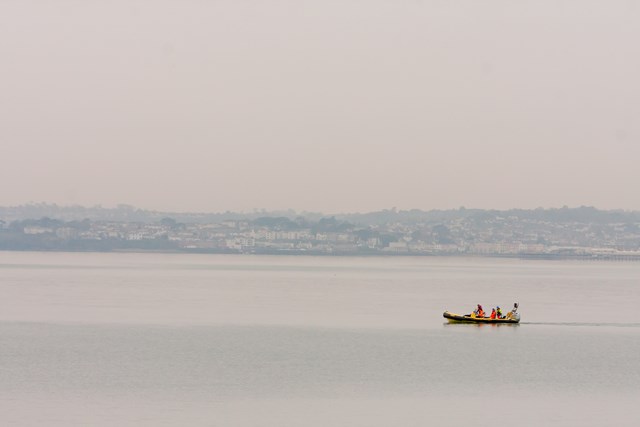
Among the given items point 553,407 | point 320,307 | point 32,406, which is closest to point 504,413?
point 553,407

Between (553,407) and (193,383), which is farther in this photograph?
(193,383)

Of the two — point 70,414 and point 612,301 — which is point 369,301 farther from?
A: point 70,414

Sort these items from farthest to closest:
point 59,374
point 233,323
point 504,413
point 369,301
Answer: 1. point 369,301
2. point 233,323
3. point 59,374
4. point 504,413

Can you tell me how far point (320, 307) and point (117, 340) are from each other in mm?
43999

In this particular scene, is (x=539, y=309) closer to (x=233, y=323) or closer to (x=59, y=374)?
(x=233, y=323)

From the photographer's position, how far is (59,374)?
5472 cm

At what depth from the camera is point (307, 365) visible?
60219 millimetres

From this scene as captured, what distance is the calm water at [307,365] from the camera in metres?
44.3

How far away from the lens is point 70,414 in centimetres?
4284

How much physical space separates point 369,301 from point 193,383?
76353 mm

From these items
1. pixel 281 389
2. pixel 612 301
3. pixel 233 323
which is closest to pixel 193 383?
pixel 281 389

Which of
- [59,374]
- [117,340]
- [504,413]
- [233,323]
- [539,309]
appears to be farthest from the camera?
[539,309]

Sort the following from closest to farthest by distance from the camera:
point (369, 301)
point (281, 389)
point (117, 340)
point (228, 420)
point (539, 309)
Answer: point (228, 420), point (281, 389), point (117, 340), point (539, 309), point (369, 301)

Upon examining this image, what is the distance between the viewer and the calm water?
4431 cm
